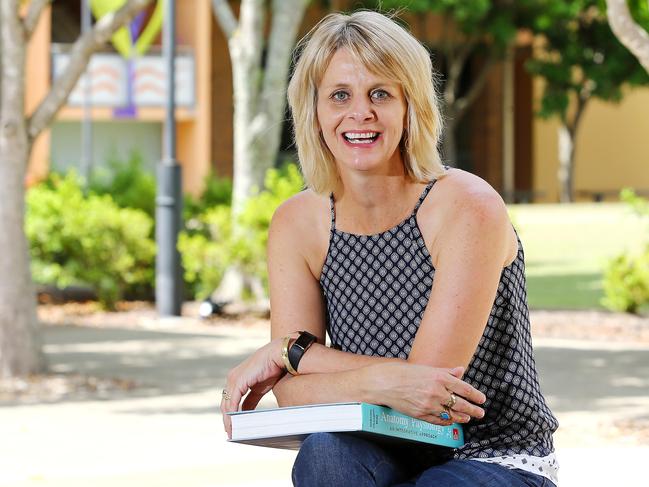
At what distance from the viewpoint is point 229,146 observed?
35.3m

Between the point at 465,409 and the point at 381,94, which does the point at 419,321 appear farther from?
the point at 381,94

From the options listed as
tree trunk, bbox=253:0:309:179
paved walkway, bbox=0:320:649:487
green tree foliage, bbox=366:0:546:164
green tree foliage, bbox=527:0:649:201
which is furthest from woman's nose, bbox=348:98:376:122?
green tree foliage, bbox=527:0:649:201

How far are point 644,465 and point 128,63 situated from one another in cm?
2591

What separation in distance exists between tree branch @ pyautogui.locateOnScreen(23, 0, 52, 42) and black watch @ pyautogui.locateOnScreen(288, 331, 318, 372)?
602cm

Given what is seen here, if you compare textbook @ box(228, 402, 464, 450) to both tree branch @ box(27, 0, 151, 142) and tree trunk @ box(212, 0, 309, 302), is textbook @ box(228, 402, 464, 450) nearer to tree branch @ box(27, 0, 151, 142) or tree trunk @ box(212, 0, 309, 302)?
tree branch @ box(27, 0, 151, 142)

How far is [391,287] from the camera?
3137 millimetres

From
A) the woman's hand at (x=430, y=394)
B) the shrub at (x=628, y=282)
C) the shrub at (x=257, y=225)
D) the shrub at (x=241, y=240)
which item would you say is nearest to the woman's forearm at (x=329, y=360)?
the woman's hand at (x=430, y=394)

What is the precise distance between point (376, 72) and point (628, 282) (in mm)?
10398

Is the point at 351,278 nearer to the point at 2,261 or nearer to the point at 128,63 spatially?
the point at 2,261

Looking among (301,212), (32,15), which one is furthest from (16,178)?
(301,212)

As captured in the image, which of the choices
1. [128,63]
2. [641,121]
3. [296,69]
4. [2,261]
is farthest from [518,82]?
[296,69]

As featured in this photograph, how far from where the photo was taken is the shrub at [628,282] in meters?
12.9

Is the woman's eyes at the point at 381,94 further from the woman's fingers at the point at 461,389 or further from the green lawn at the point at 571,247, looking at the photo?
the green lawn at the point at 571,247

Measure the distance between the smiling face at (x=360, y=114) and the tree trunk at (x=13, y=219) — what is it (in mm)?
5900
